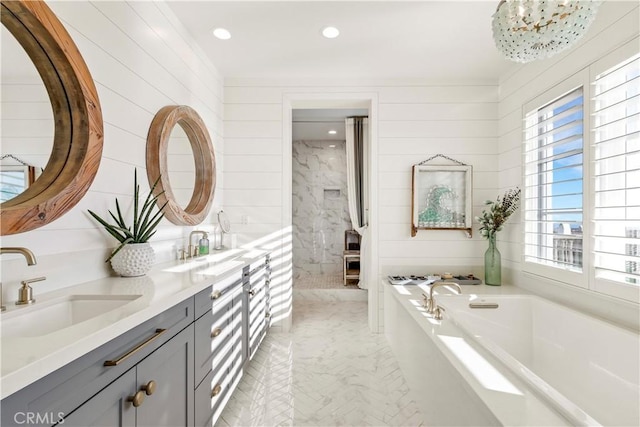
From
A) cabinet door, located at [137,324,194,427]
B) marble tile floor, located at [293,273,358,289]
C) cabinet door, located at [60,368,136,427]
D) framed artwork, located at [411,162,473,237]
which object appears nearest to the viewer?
cabinet door, located at [60,368,136,427]

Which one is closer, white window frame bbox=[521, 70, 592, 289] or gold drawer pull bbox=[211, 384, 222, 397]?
gold drawer pull bbox=[211, 384, 222, 397]

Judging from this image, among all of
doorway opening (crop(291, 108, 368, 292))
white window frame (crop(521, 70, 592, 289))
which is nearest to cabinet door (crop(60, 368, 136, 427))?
white window frame (crop(521, 70, 592, 289))

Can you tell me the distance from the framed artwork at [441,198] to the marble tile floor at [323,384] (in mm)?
1255

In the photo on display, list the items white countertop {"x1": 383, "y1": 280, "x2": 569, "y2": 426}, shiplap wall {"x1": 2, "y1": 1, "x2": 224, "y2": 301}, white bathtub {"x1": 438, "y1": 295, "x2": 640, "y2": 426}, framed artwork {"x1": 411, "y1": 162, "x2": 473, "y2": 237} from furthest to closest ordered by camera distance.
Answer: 1. framed artwork {"x1": 411, "y1": 162, "x2": 473, "y2": 237}
2. white bathtub {"x1": 438, "y1": 295, "x2": 640, "y2": 426}
3. shiplap wall {"x1": 2, "y1": 1, "x2": 224, "y2": 301}
4. white countertop {"x1": 383, "y1": 280, "x2": 569, "y2": 426}

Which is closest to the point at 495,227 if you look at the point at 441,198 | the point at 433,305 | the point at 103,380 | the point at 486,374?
the point at 441,198

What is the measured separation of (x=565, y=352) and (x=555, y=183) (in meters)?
1.16

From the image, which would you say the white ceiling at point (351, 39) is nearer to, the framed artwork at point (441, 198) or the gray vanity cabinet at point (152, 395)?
the framed artwork at point (441, 198)

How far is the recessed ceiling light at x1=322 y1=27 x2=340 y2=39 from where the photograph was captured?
8.13 feet

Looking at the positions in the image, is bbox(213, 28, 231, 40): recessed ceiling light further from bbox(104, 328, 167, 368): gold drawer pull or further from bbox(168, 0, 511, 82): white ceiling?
bbox(104, 328, 167, 368): gold drawer pull

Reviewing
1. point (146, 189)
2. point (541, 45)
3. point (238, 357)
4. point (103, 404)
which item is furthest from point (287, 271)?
point (541, 45)

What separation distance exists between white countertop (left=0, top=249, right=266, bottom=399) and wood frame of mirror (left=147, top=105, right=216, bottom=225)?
1.72ft

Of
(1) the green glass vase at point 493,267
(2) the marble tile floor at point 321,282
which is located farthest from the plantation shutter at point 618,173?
(2) the marble tile floor at point 321,282

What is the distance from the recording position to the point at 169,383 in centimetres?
125

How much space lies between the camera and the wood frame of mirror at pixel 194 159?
6.63 feet
